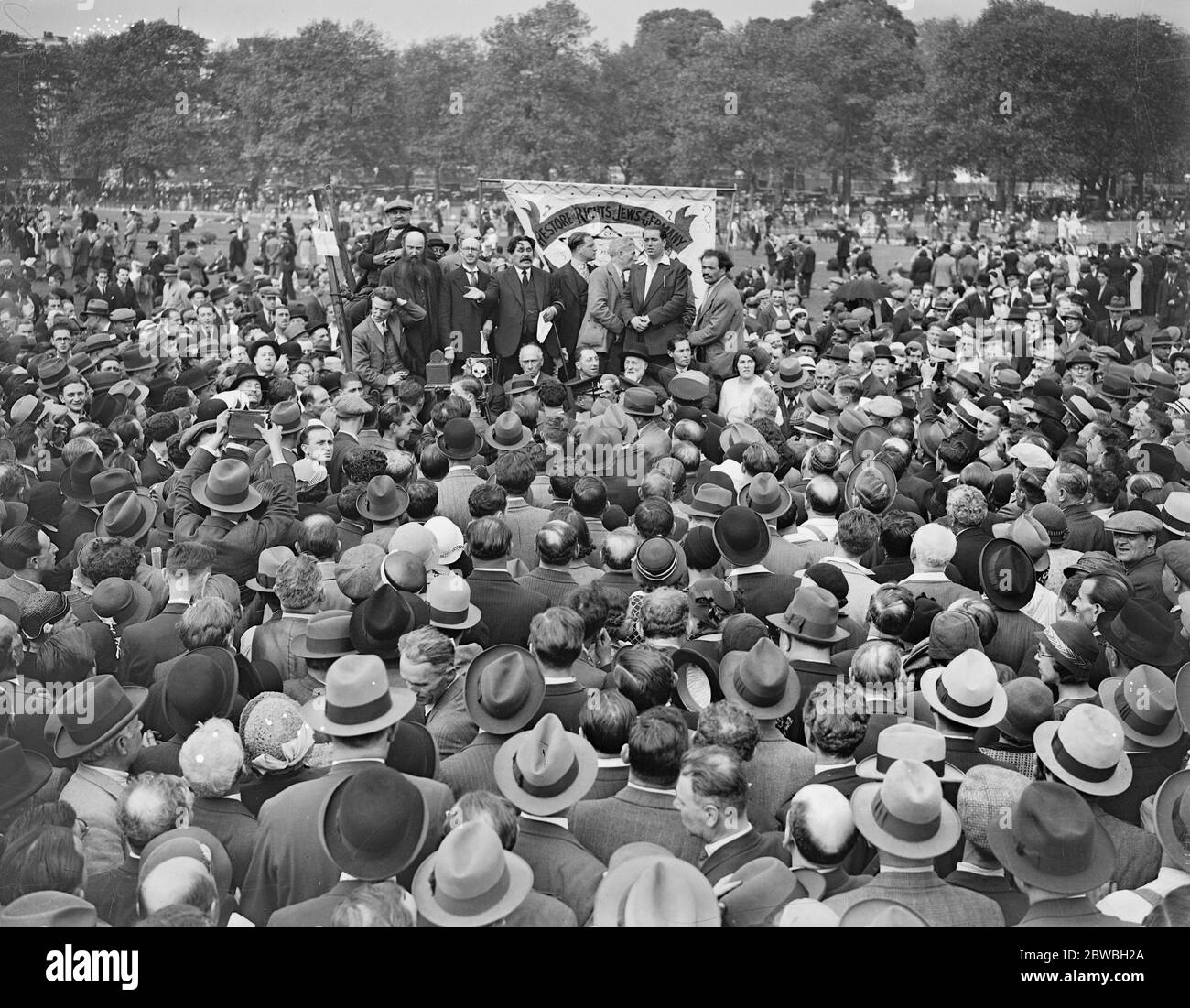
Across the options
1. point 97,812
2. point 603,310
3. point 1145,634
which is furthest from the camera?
point 603,310

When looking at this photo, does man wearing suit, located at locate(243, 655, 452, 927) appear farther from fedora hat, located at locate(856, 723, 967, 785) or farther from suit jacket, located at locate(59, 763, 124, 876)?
fedora hat, located at locate(856, 723, 967, 785)

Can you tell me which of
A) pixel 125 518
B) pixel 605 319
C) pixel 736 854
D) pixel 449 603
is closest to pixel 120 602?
pixel 125 518

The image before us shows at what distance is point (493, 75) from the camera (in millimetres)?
55812

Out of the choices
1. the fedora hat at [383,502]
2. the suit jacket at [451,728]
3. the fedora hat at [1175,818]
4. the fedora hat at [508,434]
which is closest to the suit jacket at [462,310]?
the fedora hat at [508,434]

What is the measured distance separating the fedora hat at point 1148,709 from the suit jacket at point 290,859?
233 cm

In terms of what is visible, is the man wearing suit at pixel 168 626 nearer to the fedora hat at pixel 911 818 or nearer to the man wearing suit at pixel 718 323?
the fedora hat at pixel 911 818

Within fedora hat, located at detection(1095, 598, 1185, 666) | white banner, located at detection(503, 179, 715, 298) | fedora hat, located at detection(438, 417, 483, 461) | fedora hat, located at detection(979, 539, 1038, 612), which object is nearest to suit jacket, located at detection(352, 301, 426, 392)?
white banner, located at detection(503, 179, 715, 298)

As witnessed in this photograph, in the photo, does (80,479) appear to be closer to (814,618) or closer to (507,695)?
(507,695)

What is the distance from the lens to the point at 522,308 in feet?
38.7

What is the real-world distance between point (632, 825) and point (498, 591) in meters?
1.81

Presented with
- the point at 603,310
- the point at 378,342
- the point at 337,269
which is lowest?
the point at 378,342

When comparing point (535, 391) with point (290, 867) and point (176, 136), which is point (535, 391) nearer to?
point (290, 867)

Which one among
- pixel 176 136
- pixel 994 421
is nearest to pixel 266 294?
pixel 994 421

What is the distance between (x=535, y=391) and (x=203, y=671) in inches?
199
